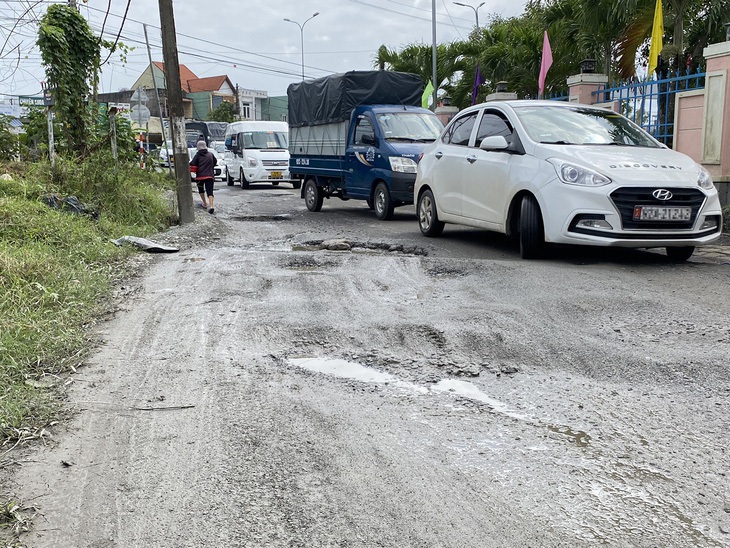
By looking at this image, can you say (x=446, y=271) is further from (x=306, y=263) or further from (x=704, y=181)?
(x=704, y=181)

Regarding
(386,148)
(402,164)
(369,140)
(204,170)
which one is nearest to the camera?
(402,164)

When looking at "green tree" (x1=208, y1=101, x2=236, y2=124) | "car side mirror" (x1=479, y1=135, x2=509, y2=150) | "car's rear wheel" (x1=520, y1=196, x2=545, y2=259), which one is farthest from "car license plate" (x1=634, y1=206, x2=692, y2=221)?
"green tree" (x1=208, y1=101, x2=236, y2=124)

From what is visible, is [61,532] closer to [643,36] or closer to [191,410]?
[191,410]

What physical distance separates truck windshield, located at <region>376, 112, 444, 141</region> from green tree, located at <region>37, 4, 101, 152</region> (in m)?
5.82

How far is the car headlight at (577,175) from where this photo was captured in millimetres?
7508

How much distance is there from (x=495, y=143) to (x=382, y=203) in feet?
19.1

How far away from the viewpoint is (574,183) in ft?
25.0

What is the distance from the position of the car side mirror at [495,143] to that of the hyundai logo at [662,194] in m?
1.82

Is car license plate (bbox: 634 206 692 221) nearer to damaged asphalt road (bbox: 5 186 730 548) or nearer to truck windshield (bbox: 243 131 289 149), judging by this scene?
damaged asphalt road (bbox: 5 186 730 548)

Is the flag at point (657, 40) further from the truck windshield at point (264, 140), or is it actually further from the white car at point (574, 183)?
the truck windshield at point (264, 140)

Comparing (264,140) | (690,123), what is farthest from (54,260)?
(264,140)

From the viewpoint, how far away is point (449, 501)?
116 inches

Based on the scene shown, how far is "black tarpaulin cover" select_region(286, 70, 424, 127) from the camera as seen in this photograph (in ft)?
51.4

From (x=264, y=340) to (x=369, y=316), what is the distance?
3.12 ft
